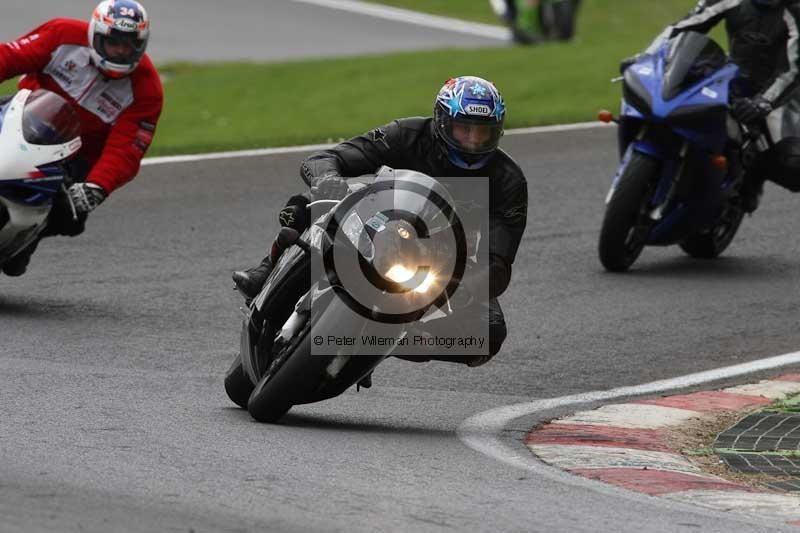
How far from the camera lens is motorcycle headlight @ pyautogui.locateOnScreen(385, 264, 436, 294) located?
6.54 metres

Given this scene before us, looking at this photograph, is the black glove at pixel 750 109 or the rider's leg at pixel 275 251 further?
the black glove at pixel 750 109

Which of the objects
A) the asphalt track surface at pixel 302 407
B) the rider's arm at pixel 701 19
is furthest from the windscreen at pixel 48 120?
the rider's arm at pixel 701 19

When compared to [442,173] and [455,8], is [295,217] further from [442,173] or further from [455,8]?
[455,8]

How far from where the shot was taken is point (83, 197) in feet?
31.5

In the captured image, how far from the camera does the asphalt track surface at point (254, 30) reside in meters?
22.6

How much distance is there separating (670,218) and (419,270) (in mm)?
4744

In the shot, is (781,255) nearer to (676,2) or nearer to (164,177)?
(164,177)

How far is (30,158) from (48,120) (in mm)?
296

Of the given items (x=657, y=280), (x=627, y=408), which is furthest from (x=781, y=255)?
(x=627, y=408)

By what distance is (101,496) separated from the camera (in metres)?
5.35

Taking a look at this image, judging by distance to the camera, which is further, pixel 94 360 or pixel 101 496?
pixel 94 360

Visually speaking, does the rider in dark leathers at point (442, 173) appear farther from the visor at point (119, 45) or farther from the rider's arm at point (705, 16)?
the rider's arm at point (705, 16)

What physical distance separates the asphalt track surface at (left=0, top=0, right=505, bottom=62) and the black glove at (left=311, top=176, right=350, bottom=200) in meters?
15.0

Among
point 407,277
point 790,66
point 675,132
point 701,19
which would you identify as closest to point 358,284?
point 407,277
